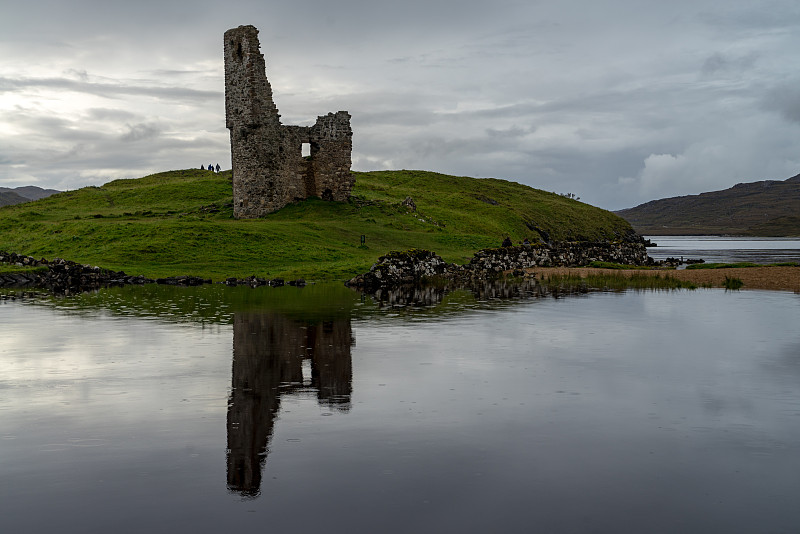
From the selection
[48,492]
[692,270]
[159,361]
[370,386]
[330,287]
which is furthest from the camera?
[692,270]

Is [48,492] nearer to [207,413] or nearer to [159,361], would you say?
[207,413]

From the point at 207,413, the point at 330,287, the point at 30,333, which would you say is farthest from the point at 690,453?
the point at 330,287

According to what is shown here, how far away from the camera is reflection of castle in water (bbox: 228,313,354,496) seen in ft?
28.5

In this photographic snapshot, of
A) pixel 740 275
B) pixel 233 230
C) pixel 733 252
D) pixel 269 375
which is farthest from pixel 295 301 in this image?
pixel 733 252

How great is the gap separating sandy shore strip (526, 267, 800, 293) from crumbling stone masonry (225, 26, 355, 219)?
21.0 metres

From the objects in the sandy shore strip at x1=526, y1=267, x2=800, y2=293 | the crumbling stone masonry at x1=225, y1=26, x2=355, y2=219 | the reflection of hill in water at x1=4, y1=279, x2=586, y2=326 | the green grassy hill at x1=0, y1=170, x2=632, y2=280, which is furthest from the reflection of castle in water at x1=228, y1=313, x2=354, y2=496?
the crumbling stone masonry at x1=225, y1=26, x2=355, y2=219

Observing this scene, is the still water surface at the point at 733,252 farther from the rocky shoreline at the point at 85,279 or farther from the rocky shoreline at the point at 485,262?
the rocky shoreline at the point at 85,279

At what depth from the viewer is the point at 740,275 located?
35219 millimetres

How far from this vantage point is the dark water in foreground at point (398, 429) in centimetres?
708

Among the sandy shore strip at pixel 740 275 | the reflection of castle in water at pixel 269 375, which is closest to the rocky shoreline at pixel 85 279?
the reflection of castle in water at pixel 269 375

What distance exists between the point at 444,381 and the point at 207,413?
416 cm

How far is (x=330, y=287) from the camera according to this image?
1230 inches

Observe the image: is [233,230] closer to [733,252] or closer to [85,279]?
[85,279]

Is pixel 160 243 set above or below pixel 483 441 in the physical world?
above
